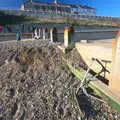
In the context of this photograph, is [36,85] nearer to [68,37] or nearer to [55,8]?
[68,37]

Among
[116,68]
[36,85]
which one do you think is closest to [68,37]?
[36,85]

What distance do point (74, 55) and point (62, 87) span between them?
2.61 m

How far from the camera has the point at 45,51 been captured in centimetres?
1099

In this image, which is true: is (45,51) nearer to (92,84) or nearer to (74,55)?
(74,55)

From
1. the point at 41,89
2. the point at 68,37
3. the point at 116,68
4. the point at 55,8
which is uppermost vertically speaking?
the point at 55,8

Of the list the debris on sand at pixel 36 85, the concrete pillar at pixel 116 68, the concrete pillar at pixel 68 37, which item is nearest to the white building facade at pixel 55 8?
the concrete pillar at pixel 68 37

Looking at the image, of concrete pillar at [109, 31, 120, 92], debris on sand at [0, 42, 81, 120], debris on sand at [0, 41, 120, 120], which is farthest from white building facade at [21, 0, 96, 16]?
concrete pillar at [109, 31, 120, 92]

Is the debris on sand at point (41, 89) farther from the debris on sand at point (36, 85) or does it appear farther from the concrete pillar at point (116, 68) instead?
the concrete pillar at point (116, 68)

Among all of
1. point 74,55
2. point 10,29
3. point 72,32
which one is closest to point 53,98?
point 74,55

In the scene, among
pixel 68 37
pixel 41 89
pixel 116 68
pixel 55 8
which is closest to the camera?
pixel 116 68

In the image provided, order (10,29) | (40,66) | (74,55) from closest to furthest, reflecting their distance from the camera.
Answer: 1. (40,66)
2. (74,55)
3. (10,29)

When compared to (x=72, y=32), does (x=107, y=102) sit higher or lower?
lower

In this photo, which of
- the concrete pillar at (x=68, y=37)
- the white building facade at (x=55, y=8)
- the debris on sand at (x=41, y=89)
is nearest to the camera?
the debris on sand at (x=41, y=89)

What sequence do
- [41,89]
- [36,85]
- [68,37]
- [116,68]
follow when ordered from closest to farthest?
[116,68], [41,89], [36,85], [68,37]
